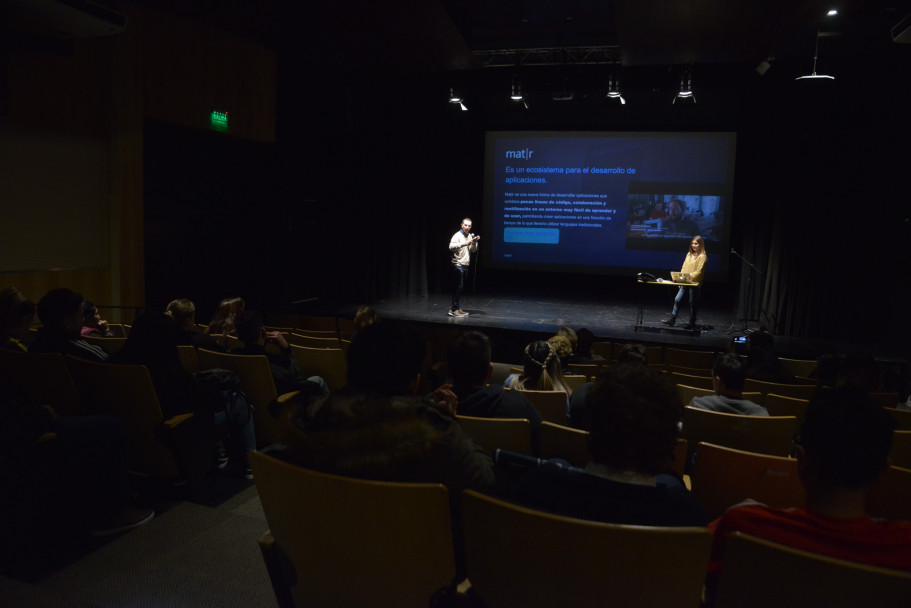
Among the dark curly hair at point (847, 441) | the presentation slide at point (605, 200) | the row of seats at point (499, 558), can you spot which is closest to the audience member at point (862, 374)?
the dark curly hair at point (847, 441)

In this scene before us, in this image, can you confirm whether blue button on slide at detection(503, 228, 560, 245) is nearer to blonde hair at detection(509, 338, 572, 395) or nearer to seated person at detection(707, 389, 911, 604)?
blonde hair at detection(509, 338, 572, 395)

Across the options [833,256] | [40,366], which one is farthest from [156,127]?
[833,256]

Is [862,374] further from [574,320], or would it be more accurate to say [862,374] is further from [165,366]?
[574,320]

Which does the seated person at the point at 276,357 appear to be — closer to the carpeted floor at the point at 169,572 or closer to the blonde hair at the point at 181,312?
the blonde hair at the point at 181,312

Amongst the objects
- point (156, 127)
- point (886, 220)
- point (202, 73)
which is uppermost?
point (202, 73)

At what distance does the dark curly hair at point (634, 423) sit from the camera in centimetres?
153

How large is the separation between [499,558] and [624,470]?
0.38m

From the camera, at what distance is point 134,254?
24.2 feet

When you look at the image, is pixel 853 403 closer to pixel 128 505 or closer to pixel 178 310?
pixel 128 505

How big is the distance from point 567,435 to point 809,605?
1220 mm

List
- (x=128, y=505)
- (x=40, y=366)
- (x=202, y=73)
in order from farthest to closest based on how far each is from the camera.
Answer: (x=202, y=73)
(x=40, y=366)
(x=128, y=505)

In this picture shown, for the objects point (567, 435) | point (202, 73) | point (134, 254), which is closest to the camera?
point (567, 435)

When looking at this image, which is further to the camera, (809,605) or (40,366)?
(40,366)

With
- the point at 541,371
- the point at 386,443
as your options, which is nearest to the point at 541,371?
the point at 541,371
